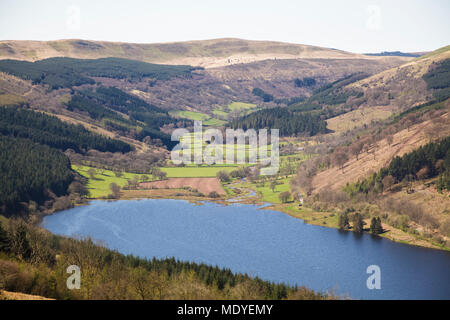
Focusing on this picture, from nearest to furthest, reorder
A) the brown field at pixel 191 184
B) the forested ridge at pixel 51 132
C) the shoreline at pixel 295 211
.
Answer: the shoreline at pixel 295 211
the brown field at pixel 191 184
the forested ridge at pixel 51 132

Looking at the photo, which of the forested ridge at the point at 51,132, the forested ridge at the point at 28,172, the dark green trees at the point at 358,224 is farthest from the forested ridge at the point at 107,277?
the forested ridge at the point at 51,132

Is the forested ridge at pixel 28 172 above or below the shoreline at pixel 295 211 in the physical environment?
above

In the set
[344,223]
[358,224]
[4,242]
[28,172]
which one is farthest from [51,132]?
[4,242]

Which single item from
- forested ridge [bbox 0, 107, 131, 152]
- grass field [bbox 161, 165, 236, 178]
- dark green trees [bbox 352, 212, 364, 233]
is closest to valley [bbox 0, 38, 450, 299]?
dark green trees [bbox 352, 212, 364, 233]

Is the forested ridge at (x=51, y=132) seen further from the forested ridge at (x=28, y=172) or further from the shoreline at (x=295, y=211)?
the shoreline at (x=295, y=211)

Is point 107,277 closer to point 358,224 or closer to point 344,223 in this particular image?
point 358,224

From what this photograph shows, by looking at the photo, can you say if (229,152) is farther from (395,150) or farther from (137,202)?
(395,150)
